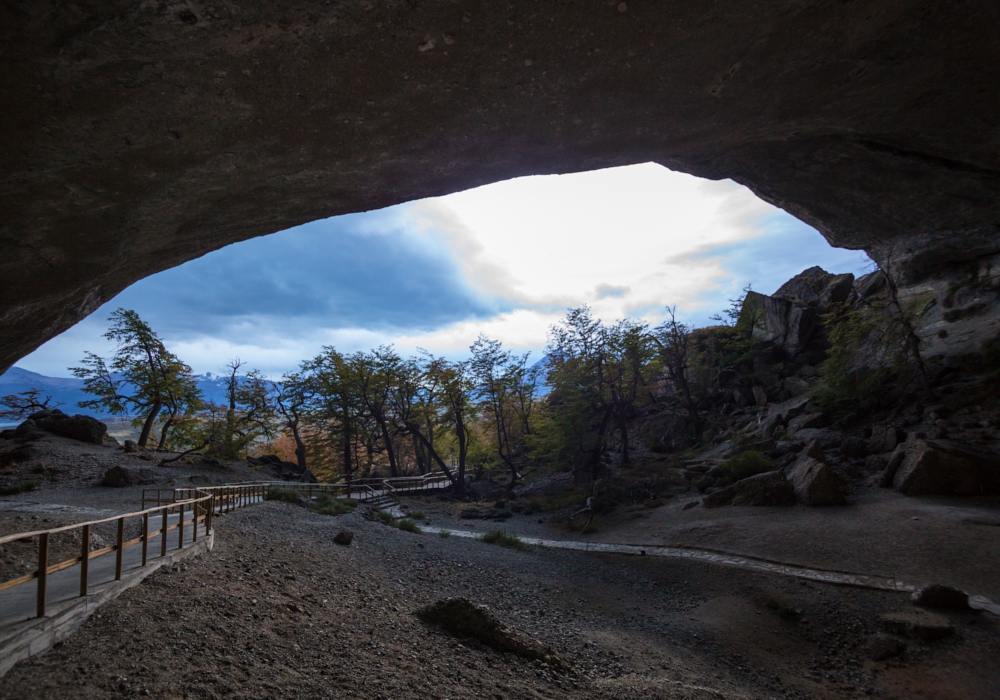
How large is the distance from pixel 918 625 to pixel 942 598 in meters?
1.09

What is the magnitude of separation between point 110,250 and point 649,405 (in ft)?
116

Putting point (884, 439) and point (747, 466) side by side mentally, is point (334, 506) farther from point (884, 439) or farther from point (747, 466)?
point (884, 439)

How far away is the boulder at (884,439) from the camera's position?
17.0 metres

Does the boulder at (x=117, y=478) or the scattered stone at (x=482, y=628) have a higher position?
the boulder at (x=117, y=478)

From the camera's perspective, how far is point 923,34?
508 centimetres

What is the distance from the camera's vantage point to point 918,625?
834cm

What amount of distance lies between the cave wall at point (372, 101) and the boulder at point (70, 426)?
2737cm

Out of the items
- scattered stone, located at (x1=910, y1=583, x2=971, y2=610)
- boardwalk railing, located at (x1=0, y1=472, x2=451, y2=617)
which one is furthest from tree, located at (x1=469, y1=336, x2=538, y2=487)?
scattered stone, located at (x1=910, y1=583, x2=971, y2=610)

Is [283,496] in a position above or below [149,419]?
below

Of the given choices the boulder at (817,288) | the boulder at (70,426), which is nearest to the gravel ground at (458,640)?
the boulder at (70,426)

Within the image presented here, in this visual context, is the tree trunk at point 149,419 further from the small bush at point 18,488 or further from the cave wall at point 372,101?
the cave wall at point 372,101

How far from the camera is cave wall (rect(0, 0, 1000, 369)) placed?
10.9ft

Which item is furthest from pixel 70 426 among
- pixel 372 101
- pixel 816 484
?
pixel 816 484

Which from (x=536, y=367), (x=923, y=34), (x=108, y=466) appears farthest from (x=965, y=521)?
(x=108, y=466)
